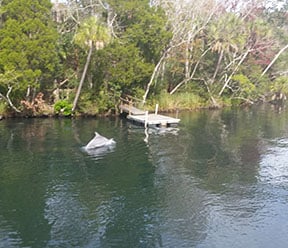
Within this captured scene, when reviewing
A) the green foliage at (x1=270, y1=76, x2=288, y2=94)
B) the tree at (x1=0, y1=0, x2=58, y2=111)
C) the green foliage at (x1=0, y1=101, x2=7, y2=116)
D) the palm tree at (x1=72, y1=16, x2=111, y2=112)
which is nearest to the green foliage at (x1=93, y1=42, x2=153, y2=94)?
the palm tree at (x1=72, y1=16, x2=111, y2=112)

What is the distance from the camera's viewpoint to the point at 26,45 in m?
37.0

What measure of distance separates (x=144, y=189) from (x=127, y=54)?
2215cm

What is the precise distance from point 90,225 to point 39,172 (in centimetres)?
760

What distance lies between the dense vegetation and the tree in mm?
84

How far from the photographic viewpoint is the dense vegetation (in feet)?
123

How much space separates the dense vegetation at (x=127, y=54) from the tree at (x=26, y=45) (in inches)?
3.3

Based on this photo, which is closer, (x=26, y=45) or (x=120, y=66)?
(x=26, y=45)

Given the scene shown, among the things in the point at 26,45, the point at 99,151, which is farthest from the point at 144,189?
the point at 26,45

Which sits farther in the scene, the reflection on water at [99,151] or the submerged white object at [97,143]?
the submerged white object at [97,143]

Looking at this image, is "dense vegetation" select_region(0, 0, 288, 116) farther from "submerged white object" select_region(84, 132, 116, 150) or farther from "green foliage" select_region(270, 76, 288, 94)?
"submerged white object" select_region(84, 132, 116, 150)

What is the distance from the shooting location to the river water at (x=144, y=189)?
15281 millimetres

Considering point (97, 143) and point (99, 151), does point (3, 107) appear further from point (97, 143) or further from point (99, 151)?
point (99, 151)

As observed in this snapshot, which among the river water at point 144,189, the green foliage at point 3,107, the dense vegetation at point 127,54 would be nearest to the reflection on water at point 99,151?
the river water at point 144,189

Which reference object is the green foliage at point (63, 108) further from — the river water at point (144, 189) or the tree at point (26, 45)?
the river water at point (144, 189)
